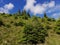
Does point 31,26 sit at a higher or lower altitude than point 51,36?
higher

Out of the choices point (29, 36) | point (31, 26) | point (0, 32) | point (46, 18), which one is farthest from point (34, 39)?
point (46, 18)

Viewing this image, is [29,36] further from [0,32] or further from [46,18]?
[46,18]

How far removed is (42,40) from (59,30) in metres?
7.31

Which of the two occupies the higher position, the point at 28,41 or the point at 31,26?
the point at 31,26

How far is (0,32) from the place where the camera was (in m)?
36.9

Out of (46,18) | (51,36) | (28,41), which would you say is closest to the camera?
(28,41)

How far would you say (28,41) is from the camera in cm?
3322

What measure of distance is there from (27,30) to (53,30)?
8.89 meters

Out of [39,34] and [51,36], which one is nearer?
[39,34]

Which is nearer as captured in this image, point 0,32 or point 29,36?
point 29,36

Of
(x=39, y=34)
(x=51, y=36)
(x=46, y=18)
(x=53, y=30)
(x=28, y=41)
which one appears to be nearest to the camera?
(x=28, y=41)

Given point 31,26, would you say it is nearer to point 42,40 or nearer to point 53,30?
point 42,40

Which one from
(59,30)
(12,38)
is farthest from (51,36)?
(12,38)

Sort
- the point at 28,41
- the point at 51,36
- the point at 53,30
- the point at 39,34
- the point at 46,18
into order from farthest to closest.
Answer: the point at 46,18
the point at 53,30
the point at 51,36
the point at 39,34
the point at 28,41
